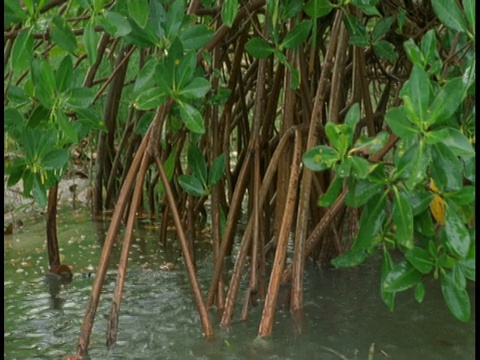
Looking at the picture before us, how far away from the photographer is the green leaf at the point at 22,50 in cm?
216

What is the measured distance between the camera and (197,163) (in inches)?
114

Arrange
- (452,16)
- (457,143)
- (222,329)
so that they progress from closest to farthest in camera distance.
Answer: (457,143) → (452,16) → (222,329)

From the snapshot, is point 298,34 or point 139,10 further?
point 298,34

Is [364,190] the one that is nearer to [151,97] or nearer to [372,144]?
[372,144]

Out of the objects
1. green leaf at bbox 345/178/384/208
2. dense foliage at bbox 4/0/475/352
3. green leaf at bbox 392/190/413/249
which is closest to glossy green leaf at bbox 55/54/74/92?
dense foliage at bbox 4/0/475/352

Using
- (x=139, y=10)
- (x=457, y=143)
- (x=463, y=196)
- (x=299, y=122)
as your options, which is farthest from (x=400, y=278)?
(x=299, y=122)

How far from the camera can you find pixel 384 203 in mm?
2041

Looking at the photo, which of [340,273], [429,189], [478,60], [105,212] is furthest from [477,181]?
[105,212]

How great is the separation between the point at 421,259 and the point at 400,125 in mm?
421

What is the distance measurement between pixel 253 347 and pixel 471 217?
2.64 feet

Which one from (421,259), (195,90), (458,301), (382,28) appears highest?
(382,28)

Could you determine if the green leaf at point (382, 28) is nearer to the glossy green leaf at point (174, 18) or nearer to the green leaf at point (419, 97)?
the glossy green leaf at point (174, 18)

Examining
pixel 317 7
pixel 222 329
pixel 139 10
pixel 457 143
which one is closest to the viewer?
A: pixel 457 143

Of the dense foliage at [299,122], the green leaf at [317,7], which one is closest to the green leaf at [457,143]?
the dense foliage at [299,122]
